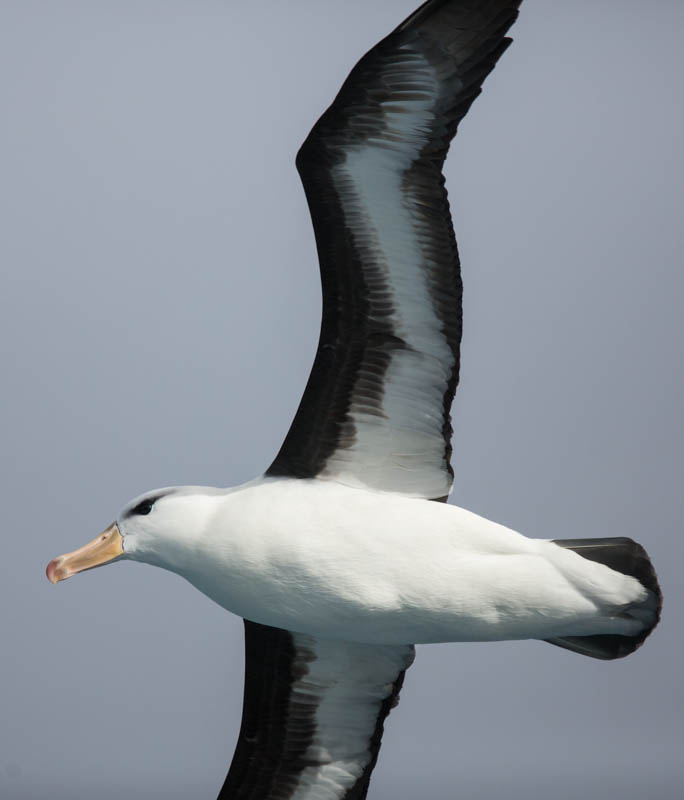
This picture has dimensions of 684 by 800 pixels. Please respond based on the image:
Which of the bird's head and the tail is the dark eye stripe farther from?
the tail

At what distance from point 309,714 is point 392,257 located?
10.4ft

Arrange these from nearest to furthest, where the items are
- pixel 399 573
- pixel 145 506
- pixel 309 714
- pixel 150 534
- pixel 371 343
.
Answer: pixel 399 573 → pixel 371 343 → pixel 150 534 → pixel 145 506 → pixel 309 714

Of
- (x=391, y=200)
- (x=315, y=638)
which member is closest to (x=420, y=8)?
(x=391, y=200)

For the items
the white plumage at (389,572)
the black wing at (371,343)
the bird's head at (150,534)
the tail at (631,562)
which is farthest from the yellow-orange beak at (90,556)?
the tail at (631,562)

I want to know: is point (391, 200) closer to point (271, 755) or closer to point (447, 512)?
point (447, 512)

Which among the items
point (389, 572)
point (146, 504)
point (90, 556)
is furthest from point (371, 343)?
point (90, 556)

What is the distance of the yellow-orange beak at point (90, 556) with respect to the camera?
31.4 ft

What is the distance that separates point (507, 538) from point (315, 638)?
1.68m

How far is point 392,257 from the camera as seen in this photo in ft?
30.1

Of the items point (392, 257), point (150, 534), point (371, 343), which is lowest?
point (150, 534)

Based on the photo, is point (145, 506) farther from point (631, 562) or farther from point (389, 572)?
point (631, 562)

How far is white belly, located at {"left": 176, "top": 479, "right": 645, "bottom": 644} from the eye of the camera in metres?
9.02

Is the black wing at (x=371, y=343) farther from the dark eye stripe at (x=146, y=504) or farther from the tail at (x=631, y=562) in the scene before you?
the tail at (x=631, y=562)

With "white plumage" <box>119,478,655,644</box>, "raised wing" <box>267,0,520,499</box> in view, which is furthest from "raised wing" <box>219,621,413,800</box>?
"raised wing" <box>267,0,520,499</box>
